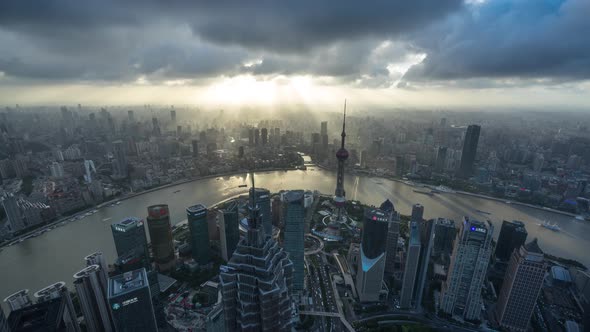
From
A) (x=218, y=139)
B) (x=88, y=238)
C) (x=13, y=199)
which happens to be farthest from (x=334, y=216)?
(x=218, y=139)

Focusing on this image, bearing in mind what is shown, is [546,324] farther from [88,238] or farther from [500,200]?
[88,238]

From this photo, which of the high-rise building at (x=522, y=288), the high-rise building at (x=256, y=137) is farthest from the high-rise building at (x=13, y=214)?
the high-rise building at (x=522, y=288)

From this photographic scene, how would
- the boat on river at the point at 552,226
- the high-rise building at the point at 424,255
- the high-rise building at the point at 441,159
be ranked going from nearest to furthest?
1. the high-rise building at the point at 424,255
2. the boat on river at the point at 552,226
3. the high-rise building at the point at 441,159

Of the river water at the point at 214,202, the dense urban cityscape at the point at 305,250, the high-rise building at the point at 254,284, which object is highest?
the high-rise building at the point at 254,284

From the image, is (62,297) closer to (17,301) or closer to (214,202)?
(17,301)

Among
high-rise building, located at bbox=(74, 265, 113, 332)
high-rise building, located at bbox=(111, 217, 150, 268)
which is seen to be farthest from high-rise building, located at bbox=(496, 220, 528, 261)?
high-rise building, located at bbox=(74, 265, 113, 332)

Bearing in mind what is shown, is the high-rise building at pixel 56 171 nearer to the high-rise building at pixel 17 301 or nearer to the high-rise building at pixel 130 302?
the high-rise building at pixel 17 301

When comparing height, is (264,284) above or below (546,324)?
above
